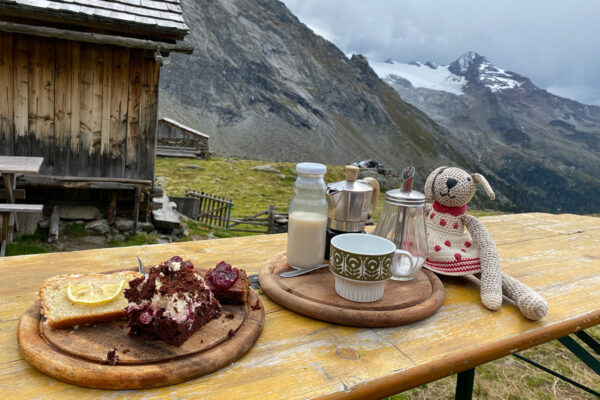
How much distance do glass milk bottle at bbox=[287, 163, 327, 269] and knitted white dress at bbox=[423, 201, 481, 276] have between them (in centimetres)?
60

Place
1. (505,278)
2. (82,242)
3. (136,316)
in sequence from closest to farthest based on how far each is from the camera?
(136,316), (505,278), (82,242)

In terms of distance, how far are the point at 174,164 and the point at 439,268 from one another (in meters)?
25.7

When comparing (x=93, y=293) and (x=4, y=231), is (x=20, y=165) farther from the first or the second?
(x=93, y=293)

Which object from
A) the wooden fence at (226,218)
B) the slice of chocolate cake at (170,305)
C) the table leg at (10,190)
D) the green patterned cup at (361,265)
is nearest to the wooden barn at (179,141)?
the wooden fence at (226,218)

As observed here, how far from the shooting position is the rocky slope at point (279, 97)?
66.0 m

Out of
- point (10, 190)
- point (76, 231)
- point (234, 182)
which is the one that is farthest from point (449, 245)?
point (234, 182)

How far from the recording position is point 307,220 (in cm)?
180

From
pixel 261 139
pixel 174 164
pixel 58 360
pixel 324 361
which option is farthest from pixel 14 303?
pixel 261 139

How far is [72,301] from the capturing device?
4.41 ft

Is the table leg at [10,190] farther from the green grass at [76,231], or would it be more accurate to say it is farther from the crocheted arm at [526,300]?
the crocheted arm at [526,300]

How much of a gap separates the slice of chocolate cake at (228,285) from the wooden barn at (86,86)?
5.49 m

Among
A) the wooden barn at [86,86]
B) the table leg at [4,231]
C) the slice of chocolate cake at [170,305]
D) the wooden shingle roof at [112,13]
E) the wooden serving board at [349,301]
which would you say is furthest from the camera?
the wooden barn at [86,86]

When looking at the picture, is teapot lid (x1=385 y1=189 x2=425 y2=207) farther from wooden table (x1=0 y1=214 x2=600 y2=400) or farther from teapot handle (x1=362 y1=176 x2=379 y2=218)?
wooden table (x1=0 y1=214 x2=600 y2=400)

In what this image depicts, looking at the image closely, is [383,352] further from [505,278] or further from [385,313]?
[505,278]
